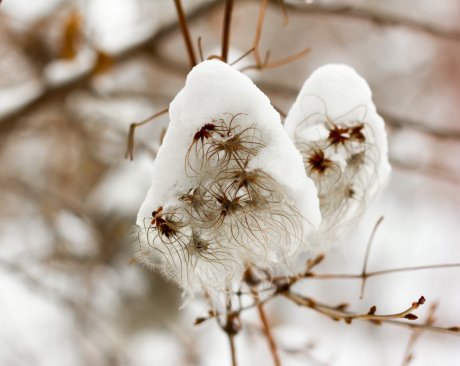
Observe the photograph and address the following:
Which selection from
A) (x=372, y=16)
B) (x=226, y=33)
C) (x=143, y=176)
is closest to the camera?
(x=226, y=33)

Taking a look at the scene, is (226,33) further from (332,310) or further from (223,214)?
(332,310)

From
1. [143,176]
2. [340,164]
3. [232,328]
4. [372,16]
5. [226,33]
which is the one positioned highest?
[143,176]

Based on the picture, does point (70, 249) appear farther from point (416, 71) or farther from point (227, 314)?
point (416, 71)

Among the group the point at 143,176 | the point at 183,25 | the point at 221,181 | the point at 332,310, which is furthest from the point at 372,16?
the point at 143,176

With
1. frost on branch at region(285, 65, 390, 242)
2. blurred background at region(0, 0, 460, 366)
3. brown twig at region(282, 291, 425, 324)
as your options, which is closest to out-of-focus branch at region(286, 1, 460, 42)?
blurred background at region(0, 0, 460, 366)

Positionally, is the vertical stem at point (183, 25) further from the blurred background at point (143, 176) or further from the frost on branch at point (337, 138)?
the blurred background at point (143, 176)

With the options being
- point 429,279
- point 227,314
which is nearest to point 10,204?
point 227,314
